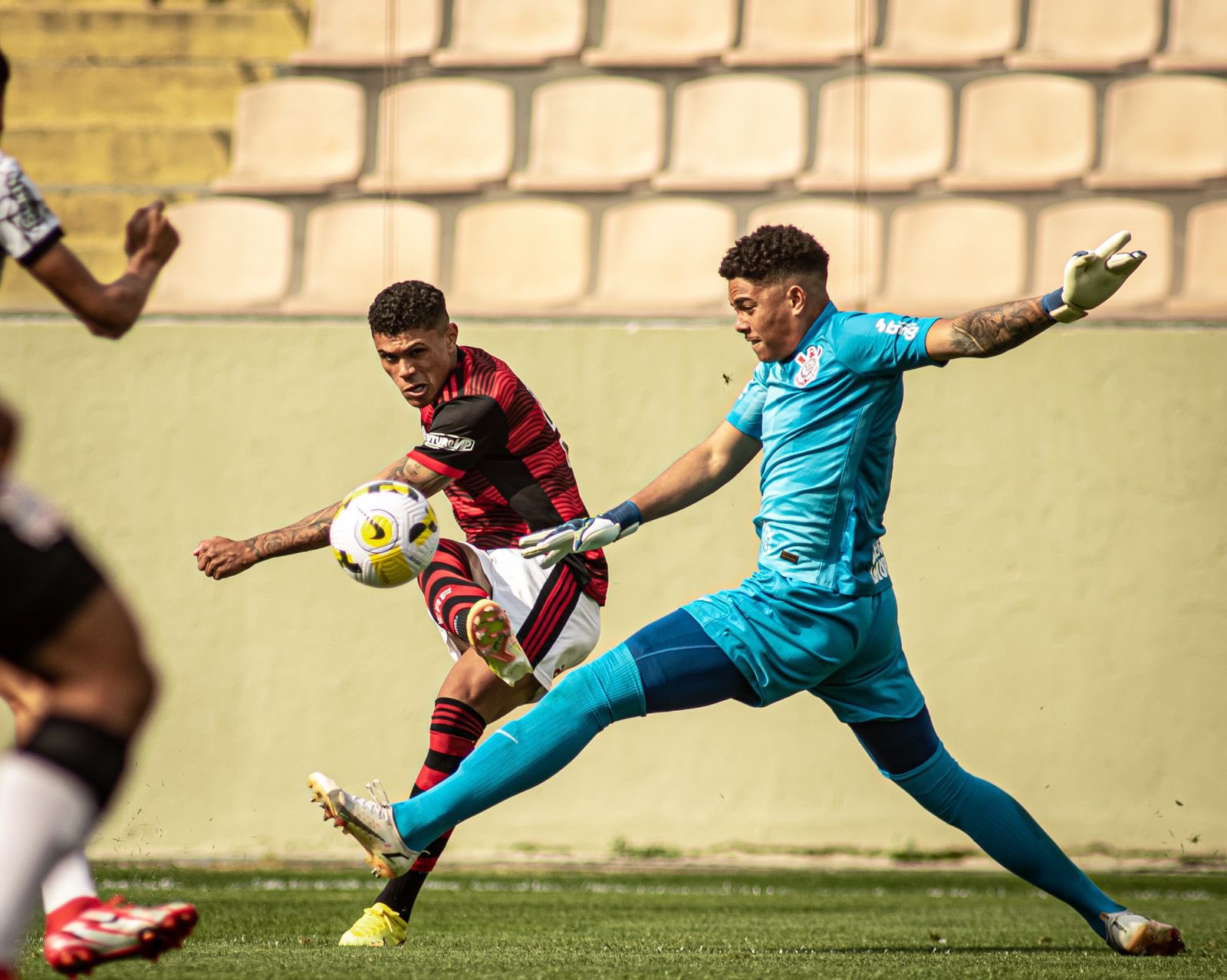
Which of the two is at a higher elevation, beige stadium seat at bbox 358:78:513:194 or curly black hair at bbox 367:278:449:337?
beige stadium seat at bbox 358:78:513:194

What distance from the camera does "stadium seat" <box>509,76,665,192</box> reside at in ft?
24.4

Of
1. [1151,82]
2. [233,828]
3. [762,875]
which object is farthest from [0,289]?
[1151,82]

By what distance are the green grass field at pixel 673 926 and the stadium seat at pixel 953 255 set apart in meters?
2.76

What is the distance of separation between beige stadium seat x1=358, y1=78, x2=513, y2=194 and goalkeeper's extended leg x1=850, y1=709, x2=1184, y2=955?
14.4 ft

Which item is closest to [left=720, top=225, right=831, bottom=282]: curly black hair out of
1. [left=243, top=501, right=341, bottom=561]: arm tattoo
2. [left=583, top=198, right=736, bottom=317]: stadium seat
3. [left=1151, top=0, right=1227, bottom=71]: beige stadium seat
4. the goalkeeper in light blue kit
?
the goalkeeper in light blue kit

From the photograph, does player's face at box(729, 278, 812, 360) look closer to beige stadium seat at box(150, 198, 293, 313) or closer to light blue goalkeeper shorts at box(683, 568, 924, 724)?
light blue goalkeeper shorts at box(683, 568, 924, 724)

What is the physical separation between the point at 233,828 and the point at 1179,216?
5.47 m

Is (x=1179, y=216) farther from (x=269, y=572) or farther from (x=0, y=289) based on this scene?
(x=0, y=289)

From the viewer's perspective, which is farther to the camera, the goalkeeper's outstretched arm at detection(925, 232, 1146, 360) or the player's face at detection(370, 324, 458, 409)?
the player's face at detection(370, 324, 458, 409)

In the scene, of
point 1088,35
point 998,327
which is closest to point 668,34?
point 1088,35

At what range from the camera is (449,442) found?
4.35 m

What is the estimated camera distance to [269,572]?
706cm

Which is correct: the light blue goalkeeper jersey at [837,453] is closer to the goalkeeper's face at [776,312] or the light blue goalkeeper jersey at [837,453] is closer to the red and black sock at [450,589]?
the goalkeeper's face at [776,312]

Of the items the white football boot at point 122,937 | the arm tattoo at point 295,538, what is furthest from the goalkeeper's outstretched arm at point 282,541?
the white football boot at point 122,937
